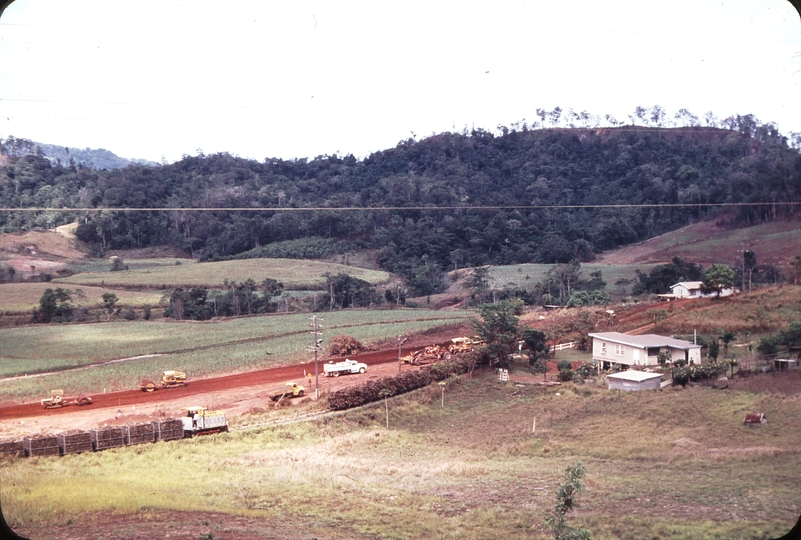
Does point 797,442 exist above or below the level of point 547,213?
below

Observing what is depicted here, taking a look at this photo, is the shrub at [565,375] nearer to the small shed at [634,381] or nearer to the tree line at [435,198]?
the small shed at [634,381]

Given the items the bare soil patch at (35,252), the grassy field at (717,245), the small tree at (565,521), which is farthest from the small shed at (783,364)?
the bare soil patch at (35,252)

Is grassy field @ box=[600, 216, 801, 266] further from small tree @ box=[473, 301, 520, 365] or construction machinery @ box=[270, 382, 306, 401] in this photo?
construction machinery @ box=[270, 382, 306, 401]

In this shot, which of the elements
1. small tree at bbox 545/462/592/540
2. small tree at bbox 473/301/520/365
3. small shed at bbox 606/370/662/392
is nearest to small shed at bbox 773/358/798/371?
small shed at bbox 606/370/662/392

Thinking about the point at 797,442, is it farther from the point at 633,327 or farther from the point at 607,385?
the point at 633,327

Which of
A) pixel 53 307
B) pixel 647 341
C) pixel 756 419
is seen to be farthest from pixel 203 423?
pixel 647 341

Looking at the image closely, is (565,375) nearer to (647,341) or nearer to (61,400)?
(647,341)

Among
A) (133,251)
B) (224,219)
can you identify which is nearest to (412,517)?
(133,251)
